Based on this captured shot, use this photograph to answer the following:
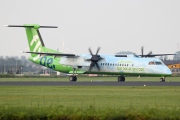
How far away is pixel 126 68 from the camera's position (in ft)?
245

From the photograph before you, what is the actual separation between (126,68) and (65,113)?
168 feet

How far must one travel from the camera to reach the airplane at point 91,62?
2862 inches

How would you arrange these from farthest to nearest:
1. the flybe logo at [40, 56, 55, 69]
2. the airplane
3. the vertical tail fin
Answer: the vertical tail fin → the flybe logo at [40, 56, 55, 69] → the airplane

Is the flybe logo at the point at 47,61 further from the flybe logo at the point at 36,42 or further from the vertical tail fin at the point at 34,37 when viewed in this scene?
the flybe logo at the point at 36,42

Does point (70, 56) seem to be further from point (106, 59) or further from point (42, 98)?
point (42, 98)

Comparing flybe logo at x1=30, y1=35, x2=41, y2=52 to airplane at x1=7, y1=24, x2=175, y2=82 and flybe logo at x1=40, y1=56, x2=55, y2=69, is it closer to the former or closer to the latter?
airplane at x1=7, y1=24, x2=175, y2=82

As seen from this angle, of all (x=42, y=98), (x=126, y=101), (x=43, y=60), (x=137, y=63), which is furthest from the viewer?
(x=43, y=60)

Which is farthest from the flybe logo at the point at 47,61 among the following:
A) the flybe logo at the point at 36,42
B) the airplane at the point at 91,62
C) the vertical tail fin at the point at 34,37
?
the flybe logo at the point at 36,42

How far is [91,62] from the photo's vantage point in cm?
7688

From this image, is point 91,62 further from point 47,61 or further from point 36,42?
point 36,42

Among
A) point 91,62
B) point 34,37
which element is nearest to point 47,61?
point 34,37

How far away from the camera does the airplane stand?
72688 mm

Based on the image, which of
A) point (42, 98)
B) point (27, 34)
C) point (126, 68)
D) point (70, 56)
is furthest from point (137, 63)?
point (42, 98)

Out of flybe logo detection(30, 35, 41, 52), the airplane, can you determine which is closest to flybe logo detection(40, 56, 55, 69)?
the airplane
